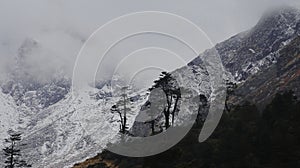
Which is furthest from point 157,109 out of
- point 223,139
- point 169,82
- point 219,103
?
point 223,139

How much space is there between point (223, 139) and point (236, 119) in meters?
3.80

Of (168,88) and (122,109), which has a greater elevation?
(122,109)

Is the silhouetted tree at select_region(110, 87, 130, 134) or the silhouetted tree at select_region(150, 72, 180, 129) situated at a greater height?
the silhouetted tree at select_region(110, 87, 130, 134)

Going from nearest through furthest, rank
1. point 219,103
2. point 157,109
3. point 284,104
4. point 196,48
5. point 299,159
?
point 299,159 < point 196,48 < point 284,104 < point 157,109 < point 219,103

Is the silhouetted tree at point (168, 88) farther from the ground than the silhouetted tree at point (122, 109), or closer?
closer

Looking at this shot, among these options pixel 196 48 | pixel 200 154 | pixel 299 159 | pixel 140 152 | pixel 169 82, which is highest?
pixel 169 82

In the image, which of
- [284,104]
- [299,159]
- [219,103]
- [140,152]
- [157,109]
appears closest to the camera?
[299,159]

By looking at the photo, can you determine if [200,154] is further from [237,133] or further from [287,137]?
[287,137]

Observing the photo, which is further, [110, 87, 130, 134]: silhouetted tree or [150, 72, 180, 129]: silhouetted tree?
[110, 87, 130, 134]: silhouetted tree

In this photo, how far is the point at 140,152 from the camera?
48.3 m

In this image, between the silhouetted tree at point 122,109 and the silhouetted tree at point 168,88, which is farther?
the silhouetted tree at point 122,109

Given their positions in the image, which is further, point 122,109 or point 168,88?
point 122,109

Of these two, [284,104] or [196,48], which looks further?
[284,104]

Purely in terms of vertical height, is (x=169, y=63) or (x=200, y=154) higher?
(x=169, y=63)
